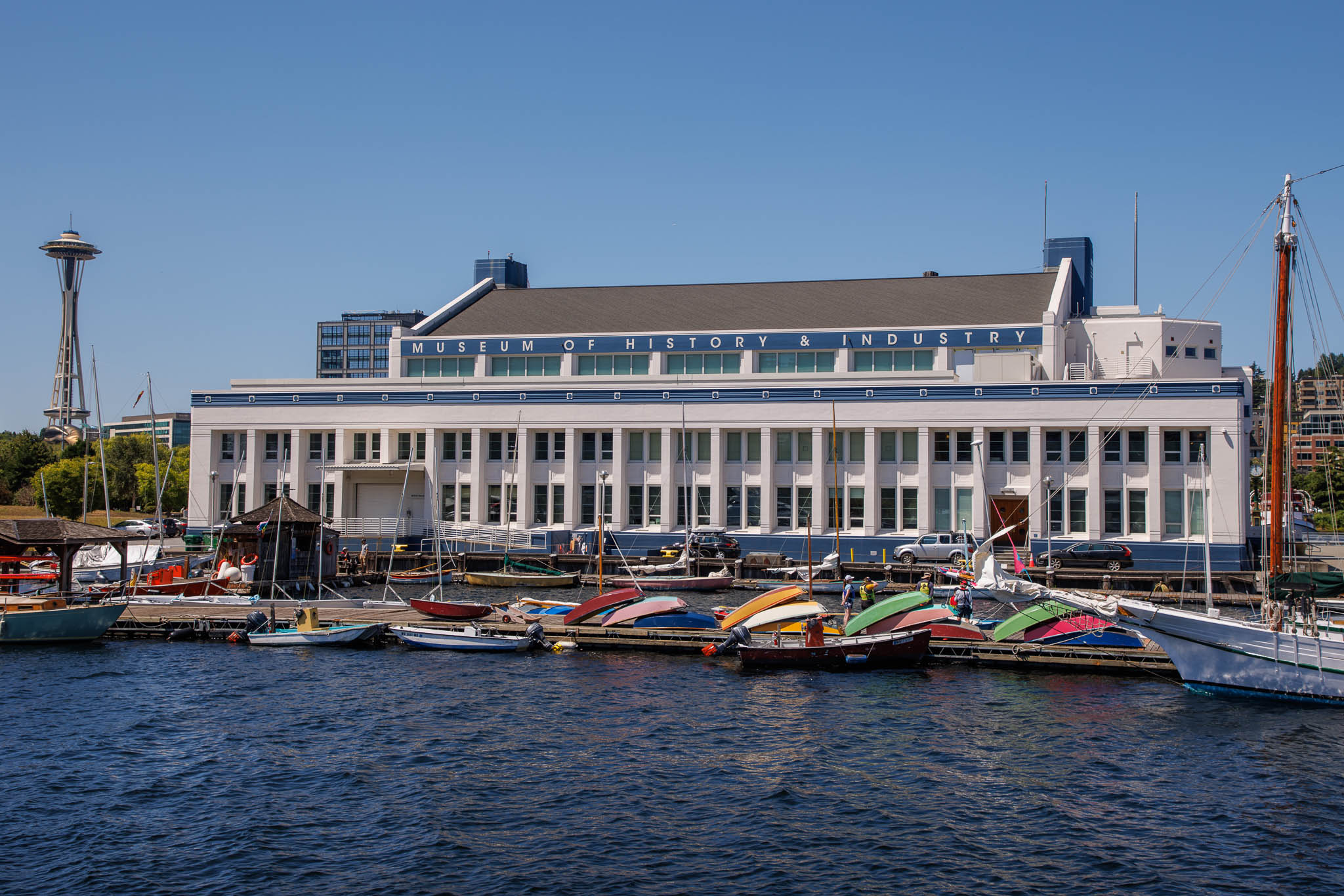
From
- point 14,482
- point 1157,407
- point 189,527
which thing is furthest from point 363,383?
point 14,482

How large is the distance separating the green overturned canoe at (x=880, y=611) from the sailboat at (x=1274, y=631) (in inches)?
227

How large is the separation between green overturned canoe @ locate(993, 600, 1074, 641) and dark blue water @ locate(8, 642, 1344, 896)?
9.23 ft

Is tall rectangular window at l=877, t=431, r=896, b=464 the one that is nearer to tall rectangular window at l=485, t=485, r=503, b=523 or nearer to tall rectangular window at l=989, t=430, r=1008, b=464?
tall rectangular window at l=989, t=430, r=1008, b=464

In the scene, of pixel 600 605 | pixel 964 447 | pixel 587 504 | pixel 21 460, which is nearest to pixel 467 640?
pixel 600 605

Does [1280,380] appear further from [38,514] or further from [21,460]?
[21,460]

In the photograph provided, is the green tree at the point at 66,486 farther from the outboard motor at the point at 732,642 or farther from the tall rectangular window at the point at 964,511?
the outboard motor at the point at 732,642

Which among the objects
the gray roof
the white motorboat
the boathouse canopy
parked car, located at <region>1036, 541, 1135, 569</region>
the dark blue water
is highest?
the gray roof

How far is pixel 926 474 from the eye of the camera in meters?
69.2

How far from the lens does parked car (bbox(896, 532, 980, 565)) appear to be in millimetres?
64562

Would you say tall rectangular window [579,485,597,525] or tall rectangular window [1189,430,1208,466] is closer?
tall rectangular window [1189,430,1208,466]

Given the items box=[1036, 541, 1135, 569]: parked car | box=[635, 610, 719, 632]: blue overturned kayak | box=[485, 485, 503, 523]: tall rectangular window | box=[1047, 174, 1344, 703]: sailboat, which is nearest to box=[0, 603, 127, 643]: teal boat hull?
box=[635, 610, 719, 632]: blue overturned kayak

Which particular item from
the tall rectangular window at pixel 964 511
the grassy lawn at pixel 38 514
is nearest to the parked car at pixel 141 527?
the grassy lawn at pixel 38 514

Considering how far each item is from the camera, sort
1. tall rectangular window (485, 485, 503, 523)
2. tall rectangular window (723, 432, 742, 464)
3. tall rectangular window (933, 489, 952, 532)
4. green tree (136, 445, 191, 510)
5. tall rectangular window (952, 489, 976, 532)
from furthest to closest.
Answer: green tree (136, 445, 191, 510) → tall rectangular window (485, 485, 503, 523) → tall rectangular window (723, 432, 742, 464) → tall rectangular window (933, 489, 952, 532) → tall rectangular window (952, 489, 976, 532)

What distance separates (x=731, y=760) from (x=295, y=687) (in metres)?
16.7
